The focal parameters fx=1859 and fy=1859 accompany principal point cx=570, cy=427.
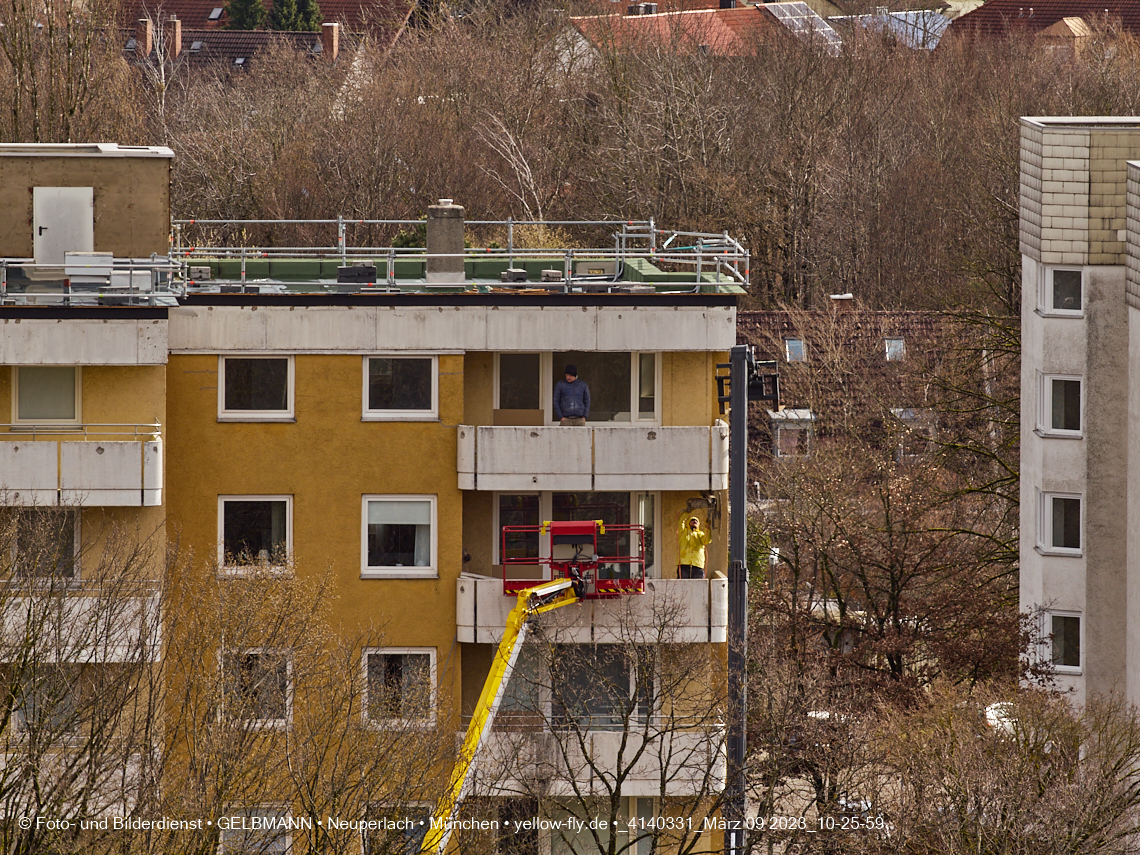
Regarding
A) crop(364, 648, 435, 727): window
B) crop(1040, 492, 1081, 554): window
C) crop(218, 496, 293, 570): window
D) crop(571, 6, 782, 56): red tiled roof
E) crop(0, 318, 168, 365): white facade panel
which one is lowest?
crop(364, 648, 435, 727): window

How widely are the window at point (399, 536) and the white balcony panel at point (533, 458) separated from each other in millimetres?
1231

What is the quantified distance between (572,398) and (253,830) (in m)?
9.11

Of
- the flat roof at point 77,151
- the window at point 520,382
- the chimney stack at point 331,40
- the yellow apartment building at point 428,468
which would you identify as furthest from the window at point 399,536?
the chimney stack at point 331,40

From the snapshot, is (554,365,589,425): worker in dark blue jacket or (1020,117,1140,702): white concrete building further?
(1020,117,1140,702): white concrete building

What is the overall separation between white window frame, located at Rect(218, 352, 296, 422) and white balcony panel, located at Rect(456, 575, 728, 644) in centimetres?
411

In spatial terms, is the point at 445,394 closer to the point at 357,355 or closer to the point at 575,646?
the point at 357,355

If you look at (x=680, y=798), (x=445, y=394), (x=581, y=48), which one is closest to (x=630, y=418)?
(x=445, y=394)

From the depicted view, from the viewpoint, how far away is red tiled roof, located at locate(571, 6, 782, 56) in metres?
103

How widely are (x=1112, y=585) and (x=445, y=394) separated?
1713 cm

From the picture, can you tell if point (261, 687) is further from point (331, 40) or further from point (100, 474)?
point (331, 40)

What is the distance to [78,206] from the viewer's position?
33.3 meters

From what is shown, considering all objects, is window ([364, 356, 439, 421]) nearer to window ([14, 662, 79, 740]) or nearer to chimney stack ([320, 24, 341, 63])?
window ([14, 662, 79, 740])

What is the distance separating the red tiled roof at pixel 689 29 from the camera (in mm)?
103000

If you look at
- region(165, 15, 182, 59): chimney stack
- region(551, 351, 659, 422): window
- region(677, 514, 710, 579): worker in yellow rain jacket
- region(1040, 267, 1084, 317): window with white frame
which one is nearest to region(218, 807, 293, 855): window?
region(677, 514, 710, 579): worker in yellow rain jacket
